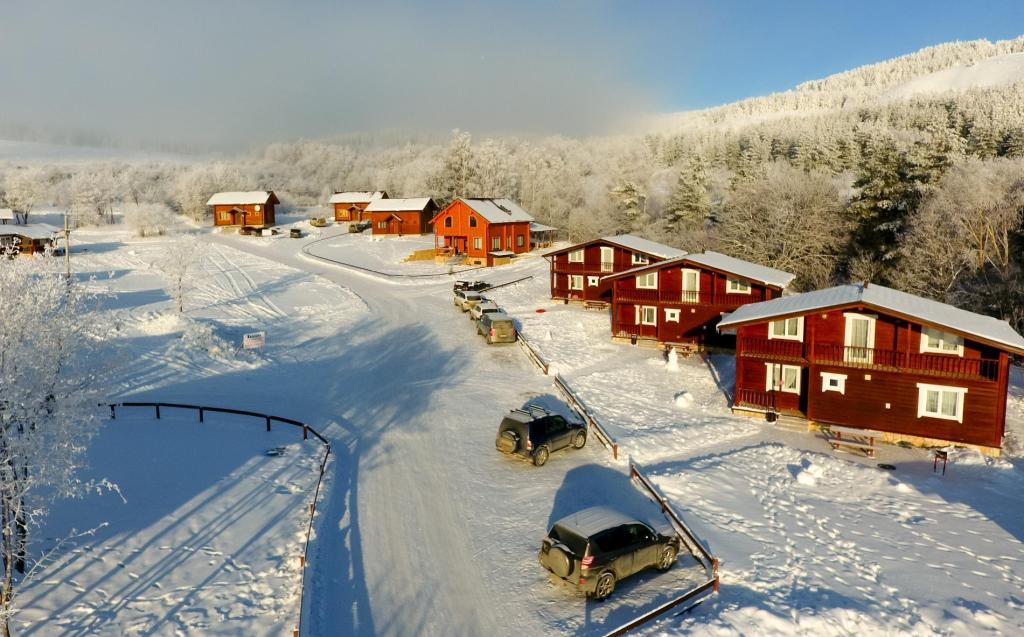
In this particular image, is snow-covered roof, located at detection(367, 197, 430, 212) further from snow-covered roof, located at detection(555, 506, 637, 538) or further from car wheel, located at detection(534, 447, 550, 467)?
snow-covered roof, located at detection(555, 506, 637, 538)

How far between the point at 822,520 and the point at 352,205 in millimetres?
98436

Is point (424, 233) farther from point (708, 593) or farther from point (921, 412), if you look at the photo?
point (708, 593)

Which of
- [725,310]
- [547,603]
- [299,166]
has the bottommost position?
[547,603]

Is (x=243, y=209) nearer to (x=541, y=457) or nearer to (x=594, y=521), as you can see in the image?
(x=541, y=457)

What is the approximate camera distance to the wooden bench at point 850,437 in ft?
84.5

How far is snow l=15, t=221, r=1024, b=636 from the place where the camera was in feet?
46.2

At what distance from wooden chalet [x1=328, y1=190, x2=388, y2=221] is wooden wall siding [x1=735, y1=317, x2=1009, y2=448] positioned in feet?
281

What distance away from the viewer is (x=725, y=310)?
3841 cm

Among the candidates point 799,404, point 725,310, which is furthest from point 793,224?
point 799,404

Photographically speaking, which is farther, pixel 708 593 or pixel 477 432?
pixel 477 432

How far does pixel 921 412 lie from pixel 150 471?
30.3 meters

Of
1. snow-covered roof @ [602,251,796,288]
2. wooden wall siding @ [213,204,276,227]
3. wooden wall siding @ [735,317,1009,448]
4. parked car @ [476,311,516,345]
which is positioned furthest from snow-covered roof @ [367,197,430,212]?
wooden wall siding @ [735,317,1009,448]

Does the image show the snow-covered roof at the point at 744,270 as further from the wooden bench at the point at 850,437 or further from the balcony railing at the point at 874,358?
the wooden bench at the point at 850,437

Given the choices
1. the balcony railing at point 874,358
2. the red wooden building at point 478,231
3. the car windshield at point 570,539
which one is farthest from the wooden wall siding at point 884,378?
the red wooden building at point 478,231
